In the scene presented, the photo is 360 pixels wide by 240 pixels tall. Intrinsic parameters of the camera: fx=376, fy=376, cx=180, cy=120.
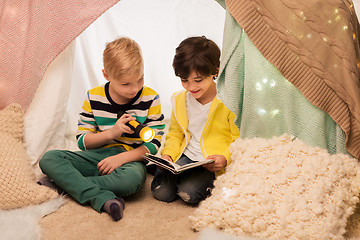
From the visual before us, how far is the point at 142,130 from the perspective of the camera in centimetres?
Answer: 137

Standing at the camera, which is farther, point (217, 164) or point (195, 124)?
point (195, 124)

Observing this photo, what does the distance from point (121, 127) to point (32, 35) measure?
0.54 meters

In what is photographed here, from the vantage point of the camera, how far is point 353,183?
1.10 meters

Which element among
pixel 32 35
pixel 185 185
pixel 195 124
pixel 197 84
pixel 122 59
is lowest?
pixel 185 185

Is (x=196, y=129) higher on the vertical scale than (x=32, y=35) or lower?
lower

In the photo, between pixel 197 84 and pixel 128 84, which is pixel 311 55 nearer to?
pixel 197 84

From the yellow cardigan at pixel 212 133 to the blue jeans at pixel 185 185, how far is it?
0.19 feet

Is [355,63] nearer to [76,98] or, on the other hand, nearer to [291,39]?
[291,39]

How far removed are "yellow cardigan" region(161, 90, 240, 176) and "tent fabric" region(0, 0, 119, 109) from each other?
544 millimetres

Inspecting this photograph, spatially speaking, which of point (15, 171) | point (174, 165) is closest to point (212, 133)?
point (174, 165)

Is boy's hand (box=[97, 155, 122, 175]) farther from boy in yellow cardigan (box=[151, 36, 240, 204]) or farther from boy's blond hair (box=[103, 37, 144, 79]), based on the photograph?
boy's blond hair (box=[103, 37, 144, 79])

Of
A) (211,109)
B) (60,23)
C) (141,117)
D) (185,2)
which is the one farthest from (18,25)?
(185,2)

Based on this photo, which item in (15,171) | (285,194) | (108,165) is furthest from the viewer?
(108,165)

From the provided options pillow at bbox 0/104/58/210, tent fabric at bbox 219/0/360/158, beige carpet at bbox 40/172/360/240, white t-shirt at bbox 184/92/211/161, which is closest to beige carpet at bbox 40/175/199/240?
beige carpet at bbox 40/172/360/240
